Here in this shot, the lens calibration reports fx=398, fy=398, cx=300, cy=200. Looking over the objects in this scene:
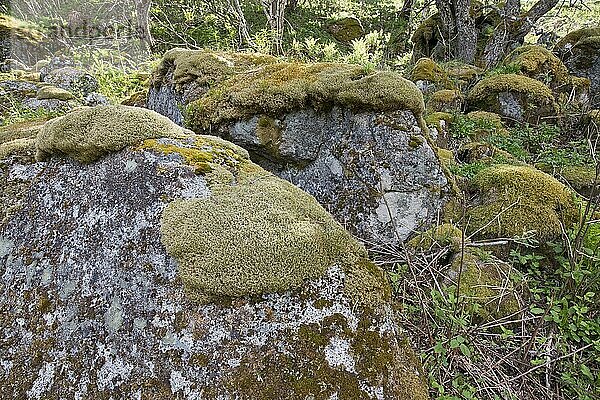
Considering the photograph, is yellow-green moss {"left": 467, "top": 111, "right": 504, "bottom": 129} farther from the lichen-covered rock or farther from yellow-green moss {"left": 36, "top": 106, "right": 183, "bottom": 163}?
yellow-green moss {"left": 36, "top": 106, "right": 183, "bottom": 163}

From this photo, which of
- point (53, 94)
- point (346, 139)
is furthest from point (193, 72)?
point (53, 94)

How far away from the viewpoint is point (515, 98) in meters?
7.75

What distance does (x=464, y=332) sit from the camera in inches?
101

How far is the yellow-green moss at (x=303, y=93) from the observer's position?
4297mm

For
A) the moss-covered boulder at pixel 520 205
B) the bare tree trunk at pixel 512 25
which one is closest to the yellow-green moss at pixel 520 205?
the moss-covered boulder at pixel 520 205

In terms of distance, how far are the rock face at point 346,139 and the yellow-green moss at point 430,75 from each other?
484 cm

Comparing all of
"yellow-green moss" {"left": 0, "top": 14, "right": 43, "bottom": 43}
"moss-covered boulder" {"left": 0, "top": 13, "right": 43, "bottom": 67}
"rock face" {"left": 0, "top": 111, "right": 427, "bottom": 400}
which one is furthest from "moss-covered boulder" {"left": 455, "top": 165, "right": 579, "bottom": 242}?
"yellow-green moss" {"left": 0, "top": 14, "right": 43, "bottom": 43}

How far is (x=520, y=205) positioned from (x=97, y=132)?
13.1ft

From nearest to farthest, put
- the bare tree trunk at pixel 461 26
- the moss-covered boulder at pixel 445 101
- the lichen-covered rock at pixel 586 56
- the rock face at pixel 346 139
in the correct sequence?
the rock face at pixel 346 139, the moss-covered boulder at pixel 445 101, the lichen-covered rock at pixel 586 56, the bare tree trunk at pixel 461 26

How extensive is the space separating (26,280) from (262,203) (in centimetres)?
128

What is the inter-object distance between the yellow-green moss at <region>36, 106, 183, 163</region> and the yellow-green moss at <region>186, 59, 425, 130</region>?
6.45 ft

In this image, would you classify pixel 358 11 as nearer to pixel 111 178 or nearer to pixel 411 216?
pixel 411 216

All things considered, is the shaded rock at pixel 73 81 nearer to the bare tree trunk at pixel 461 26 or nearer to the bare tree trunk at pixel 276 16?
the bare tree trunk at pixel 276 16

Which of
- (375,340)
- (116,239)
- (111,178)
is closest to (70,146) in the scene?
(111,178)
